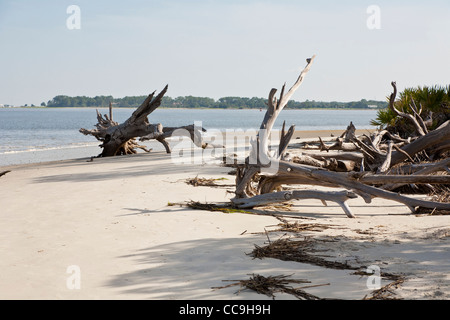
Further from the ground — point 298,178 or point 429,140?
point 429,140

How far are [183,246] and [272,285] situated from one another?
163cm

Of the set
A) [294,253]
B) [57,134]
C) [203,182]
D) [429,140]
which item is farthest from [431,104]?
[57,134]

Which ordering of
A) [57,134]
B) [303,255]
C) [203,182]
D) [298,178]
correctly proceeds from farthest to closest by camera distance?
[57,134]
[203,182]
[298,178]
[303,255]

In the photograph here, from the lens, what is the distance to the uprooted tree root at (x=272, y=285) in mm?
4113

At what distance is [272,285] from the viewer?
14.2 ft

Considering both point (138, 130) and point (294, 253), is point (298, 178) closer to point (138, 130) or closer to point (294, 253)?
point (294, 253)

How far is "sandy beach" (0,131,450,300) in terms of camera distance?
432 cm

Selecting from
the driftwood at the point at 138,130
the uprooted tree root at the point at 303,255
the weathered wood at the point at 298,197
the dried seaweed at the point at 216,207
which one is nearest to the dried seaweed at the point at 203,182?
the dried seaweed at the point at 216,207

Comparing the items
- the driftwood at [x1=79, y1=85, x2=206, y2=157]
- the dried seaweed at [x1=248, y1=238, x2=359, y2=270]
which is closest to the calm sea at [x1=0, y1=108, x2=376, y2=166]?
the driftwood at [x1=79, y1=85, x2=206, y2=157]

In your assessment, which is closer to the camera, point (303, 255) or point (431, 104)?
point (303, 255)

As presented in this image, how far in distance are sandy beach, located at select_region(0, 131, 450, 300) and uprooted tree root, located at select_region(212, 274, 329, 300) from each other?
57mm

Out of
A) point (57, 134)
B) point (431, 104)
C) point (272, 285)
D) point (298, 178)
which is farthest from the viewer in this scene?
point (57, 134)
